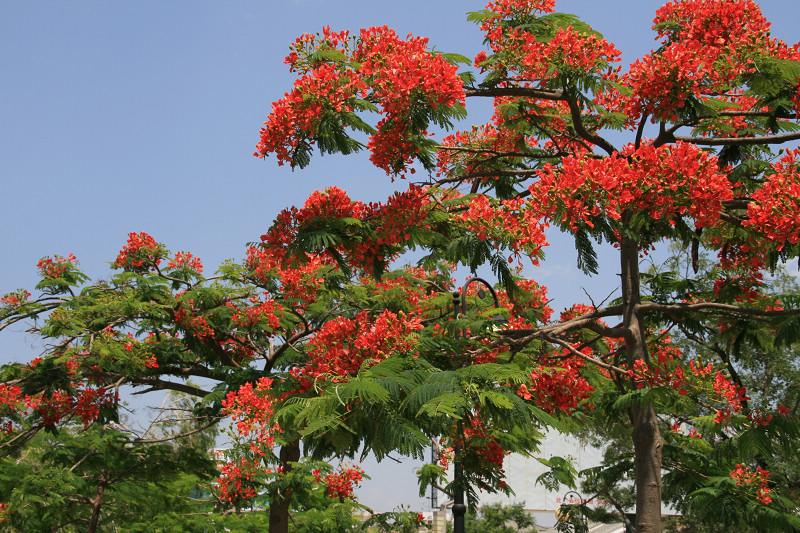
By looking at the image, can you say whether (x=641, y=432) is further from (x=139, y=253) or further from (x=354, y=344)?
(x=139, y=253)

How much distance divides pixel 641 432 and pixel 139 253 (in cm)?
1042

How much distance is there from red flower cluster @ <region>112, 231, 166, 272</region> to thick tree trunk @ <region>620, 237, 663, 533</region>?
955 cm

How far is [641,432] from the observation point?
7457mm

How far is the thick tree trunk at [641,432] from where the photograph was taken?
23.4 ft

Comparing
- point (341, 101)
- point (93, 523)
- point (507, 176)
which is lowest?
point (93, 523)

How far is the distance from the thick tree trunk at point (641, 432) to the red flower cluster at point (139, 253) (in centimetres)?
955

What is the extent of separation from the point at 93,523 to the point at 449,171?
1059 cm

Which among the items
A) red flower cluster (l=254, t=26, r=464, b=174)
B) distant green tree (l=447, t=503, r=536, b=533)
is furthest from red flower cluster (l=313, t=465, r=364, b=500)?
distant green tree (l=447, t=503, r=536, b=533)

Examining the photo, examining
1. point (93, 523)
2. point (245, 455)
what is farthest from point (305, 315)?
point (93, 523)

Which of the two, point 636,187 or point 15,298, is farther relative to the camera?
point 15,298

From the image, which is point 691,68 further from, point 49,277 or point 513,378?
point 49,277

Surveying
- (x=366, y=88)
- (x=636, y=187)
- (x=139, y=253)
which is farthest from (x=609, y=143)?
(x=139, y=253)

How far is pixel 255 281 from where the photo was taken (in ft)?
46.4

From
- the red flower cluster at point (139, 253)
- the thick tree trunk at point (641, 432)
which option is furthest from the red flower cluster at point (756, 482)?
the red flower cluster at point (139, 253)
